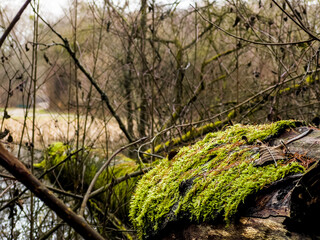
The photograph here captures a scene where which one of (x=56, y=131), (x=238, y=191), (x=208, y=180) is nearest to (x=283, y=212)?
(x=238, y=191)

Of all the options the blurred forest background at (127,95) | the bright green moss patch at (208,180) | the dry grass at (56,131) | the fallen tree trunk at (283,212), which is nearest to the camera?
the fallen tree trunk at (283,212)

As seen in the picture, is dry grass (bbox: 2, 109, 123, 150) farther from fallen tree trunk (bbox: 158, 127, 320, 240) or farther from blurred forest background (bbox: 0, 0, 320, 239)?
fallen tree trunk (bbox: 158, 127, 320, 240)

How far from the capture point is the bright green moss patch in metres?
1.46

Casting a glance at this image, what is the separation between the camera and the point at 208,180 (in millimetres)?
1652

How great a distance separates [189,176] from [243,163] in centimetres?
33

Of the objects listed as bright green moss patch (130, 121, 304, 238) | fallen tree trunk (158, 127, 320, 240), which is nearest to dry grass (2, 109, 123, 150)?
bright green moss patch (130, 121, 304, 238)

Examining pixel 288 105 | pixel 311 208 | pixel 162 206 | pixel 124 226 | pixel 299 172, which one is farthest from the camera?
pixel 288 105

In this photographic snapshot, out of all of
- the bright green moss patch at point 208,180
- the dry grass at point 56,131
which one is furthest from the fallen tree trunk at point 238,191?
the dry grass at point 56,131

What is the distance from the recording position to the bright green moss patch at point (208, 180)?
4.77 feet

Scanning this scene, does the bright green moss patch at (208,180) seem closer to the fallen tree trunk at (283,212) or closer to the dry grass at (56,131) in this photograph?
the fallen tree trunk at (283,212)

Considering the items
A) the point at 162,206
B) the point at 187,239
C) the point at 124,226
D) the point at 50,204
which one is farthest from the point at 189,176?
the point at 124,226

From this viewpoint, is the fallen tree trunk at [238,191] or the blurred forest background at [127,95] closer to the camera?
the fallen tree trunk at [238,191]

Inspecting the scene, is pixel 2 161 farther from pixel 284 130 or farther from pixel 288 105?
pixel 288 105

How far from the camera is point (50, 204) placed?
811mm
